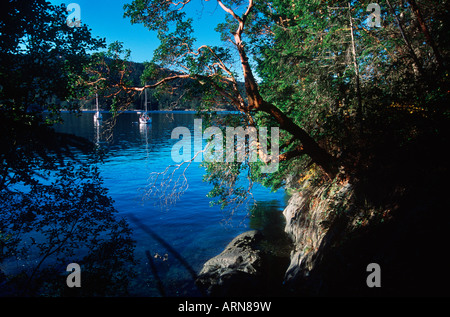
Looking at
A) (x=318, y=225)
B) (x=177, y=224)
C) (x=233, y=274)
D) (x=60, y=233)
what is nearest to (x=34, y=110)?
(x=60, y=233)

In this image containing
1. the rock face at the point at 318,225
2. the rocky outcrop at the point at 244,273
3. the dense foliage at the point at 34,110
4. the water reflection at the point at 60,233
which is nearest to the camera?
the dense foliage at the point at 34,110

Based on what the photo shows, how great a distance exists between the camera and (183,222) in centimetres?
1972

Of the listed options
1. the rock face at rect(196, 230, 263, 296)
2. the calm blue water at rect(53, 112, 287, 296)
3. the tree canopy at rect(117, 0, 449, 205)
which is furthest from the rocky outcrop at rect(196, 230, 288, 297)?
the tree canopy at rect(117, 0, 449, 205)

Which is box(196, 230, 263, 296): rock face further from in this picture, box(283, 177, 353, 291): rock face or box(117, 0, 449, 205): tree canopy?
box(117, 0, 449, 205): tree canopy

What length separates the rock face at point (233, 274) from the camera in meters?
10.9

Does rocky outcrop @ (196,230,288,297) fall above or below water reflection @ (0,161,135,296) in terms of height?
below

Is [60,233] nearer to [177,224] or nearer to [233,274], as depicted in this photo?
[233,274]

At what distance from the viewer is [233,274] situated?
11.3m

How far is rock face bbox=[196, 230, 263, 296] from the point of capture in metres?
10.9

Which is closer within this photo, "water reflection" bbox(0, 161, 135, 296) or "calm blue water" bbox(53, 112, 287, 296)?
"water reflection" bbox(0, 161, 135, 296)

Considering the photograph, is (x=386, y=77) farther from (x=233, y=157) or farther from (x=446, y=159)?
(x=233, y=157)

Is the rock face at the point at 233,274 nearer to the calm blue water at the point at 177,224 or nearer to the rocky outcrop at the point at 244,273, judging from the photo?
the rocky outcrop at the point at 244,273

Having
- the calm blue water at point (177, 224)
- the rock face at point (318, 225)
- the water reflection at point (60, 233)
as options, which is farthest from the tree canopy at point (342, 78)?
the water reflection at point (60, 233)
